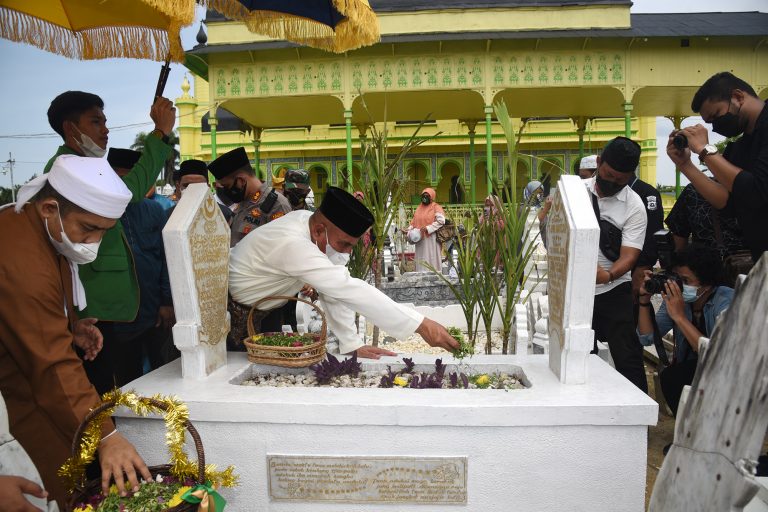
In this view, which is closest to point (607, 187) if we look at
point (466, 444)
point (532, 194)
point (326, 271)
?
point (532, 194)

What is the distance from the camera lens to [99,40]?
3125mm

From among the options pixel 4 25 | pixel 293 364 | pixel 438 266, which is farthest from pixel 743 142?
pixel 438 266

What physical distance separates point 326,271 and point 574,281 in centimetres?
103

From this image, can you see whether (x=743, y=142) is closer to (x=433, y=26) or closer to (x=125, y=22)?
(x=125, y=22)

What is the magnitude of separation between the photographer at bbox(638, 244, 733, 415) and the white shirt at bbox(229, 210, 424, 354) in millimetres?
1340

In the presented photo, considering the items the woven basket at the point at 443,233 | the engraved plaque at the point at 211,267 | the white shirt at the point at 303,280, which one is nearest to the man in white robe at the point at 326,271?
the white shirt at the point at 303,280

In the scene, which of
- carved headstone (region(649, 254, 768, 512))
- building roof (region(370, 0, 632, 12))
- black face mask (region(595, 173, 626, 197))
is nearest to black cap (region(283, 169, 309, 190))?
black face mask (region(595, 173, 626, 197))

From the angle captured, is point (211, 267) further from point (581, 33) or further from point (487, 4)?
point (487, 4)

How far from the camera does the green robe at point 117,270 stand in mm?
2531

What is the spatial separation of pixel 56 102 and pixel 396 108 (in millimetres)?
12075

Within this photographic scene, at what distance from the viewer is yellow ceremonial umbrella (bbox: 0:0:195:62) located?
9.18ft

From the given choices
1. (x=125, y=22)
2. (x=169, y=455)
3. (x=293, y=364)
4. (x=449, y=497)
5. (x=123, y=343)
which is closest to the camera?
(x=449, y=497)

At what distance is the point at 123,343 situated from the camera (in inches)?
117

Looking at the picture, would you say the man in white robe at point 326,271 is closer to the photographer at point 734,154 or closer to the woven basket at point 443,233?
the photographer at point 734,154
